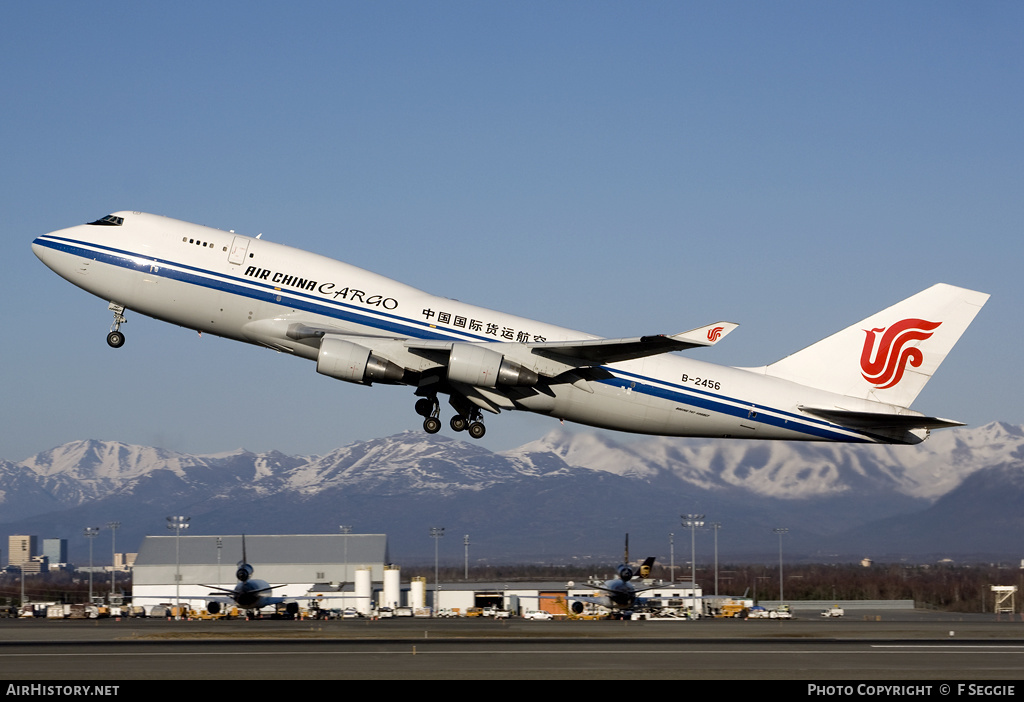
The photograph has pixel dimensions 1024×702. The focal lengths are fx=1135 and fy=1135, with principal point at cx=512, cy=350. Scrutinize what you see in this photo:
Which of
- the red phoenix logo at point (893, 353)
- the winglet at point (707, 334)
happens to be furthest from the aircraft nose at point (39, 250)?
the red phoenix logo at point (893, 353)

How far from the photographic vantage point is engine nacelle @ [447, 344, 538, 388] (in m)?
38.1

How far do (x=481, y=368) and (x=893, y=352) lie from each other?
1606cm

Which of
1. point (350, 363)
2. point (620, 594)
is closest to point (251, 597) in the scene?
point (620, 594)

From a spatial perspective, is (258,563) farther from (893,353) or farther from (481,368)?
Answer: (893,353)

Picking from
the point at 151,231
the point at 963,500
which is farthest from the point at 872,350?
the point at 963,500

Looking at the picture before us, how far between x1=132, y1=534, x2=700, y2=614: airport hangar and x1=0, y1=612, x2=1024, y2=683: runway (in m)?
37.1

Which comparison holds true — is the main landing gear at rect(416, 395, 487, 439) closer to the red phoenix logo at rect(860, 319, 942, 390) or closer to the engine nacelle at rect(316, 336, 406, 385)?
the engine nacelle at rect(316, 336, 406, 385)

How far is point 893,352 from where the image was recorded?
4275 cm

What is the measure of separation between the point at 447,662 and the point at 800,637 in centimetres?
2105

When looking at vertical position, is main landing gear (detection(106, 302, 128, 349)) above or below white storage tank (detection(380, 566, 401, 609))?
above

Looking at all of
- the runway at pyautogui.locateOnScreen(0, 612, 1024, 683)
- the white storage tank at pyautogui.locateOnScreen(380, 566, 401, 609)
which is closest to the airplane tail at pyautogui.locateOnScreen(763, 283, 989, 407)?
the runway at pyautogui.locateOnScreen(0, 612, 1024, 683)

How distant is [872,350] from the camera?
42906mm

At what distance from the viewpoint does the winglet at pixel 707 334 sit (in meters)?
35.8
